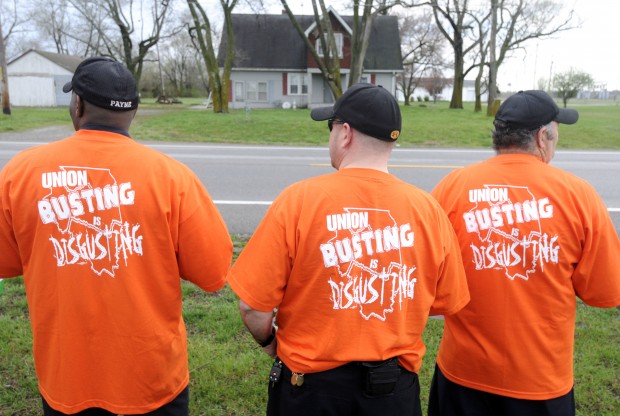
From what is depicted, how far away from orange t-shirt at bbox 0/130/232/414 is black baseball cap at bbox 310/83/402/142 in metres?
0.71

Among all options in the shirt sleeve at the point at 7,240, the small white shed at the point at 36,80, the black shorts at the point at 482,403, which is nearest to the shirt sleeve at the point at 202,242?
the shirt sleeve at the point at 7,240

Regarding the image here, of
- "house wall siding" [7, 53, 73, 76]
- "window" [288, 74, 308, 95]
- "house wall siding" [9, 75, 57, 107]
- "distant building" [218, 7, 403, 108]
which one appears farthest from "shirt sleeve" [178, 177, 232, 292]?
"house wall siding" [7, 53, 73, 76]

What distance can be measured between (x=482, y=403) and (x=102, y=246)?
1.81 m

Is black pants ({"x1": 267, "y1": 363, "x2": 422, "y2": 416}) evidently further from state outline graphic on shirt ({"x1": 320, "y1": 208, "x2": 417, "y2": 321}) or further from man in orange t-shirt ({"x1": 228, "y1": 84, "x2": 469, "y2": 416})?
state outline graphic on shirt ({"x1": 320, "y1": 208, "x2": 417, "y2": 321})

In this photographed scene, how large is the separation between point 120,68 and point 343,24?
3746 cm

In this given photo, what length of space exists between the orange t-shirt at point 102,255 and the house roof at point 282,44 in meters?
37.0

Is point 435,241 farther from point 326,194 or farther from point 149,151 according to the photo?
point 149,151

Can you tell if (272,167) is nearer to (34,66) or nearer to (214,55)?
(214,55)

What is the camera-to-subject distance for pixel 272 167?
11719mm

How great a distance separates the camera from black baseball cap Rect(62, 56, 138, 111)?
81.6 inches

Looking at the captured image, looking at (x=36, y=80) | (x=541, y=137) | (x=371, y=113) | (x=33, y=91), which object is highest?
(x=36, y=80)

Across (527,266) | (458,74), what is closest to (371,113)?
(527,266)

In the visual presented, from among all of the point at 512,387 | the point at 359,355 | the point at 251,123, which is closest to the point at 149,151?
the point at 359,355

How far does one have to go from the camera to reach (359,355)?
1.93 metres
